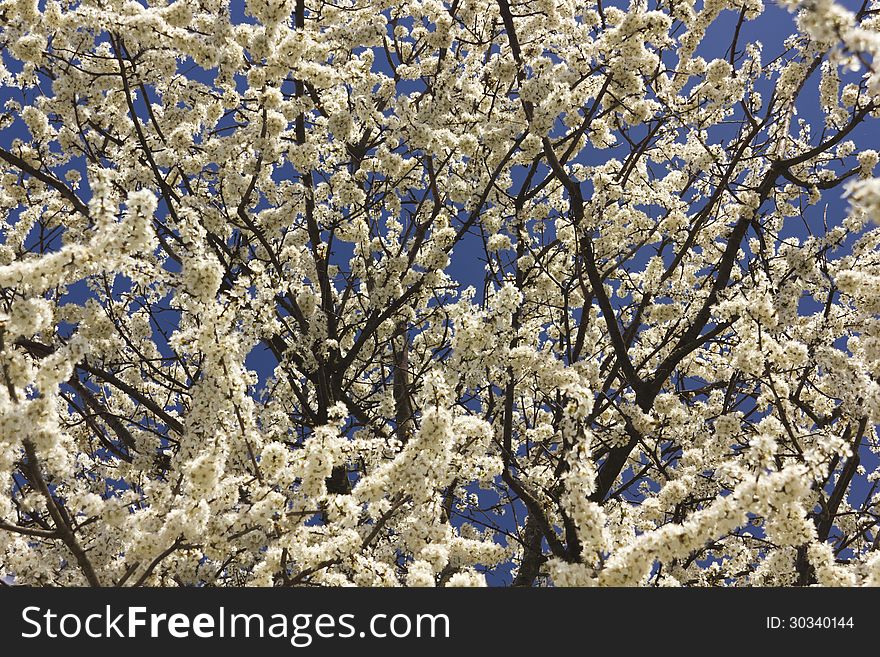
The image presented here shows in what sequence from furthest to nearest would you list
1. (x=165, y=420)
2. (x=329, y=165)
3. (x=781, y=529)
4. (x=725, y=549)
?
(x=329, y=165) → (x=725, y=549) → (x=165, y=420) → (x=781, y=529)

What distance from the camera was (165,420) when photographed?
9.48 meters

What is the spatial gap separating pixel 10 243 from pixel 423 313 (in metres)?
6.69

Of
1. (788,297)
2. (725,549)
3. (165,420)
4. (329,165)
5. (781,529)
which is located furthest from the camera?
(329,165)

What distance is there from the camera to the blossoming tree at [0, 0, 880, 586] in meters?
6.01

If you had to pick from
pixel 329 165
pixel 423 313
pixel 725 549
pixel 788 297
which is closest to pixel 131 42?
pixel 329 165

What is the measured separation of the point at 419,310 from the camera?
516 inches

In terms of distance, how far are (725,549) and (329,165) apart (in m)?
8.63

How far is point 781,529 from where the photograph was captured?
5566 mm

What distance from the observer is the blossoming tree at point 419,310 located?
19.7 feet

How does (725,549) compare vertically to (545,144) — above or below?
below
